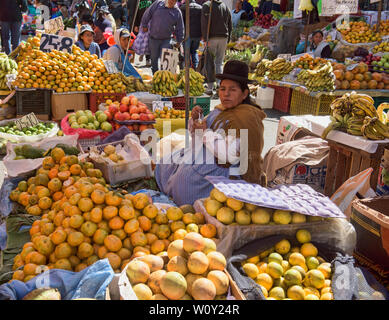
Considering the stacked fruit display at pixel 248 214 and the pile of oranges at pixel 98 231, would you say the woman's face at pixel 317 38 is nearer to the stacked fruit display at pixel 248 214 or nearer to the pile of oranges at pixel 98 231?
the stacked fruit display at pixel 248 214

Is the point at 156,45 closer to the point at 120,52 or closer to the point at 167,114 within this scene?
the point at 120,52

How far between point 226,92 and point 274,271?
5.95 feet

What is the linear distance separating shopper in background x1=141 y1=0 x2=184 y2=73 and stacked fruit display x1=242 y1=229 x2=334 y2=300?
701 centimetres

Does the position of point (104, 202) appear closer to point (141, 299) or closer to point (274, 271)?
point (141, 299)

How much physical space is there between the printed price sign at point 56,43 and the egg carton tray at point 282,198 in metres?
5.29

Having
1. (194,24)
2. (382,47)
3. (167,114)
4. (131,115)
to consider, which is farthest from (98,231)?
(382,47)

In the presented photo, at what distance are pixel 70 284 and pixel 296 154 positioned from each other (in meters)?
3.09

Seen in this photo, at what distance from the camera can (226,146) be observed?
312cm

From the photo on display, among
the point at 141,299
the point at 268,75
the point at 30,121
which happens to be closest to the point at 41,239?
the point at 141,299

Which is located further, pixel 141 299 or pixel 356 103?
pixel 356 103

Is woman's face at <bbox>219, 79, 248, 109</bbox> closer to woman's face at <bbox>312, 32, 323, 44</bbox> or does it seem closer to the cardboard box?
the cardboard box

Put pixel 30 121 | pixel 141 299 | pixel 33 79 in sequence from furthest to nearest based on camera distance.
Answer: pixel 33 79
pixel 30 121
pixel 141 299
